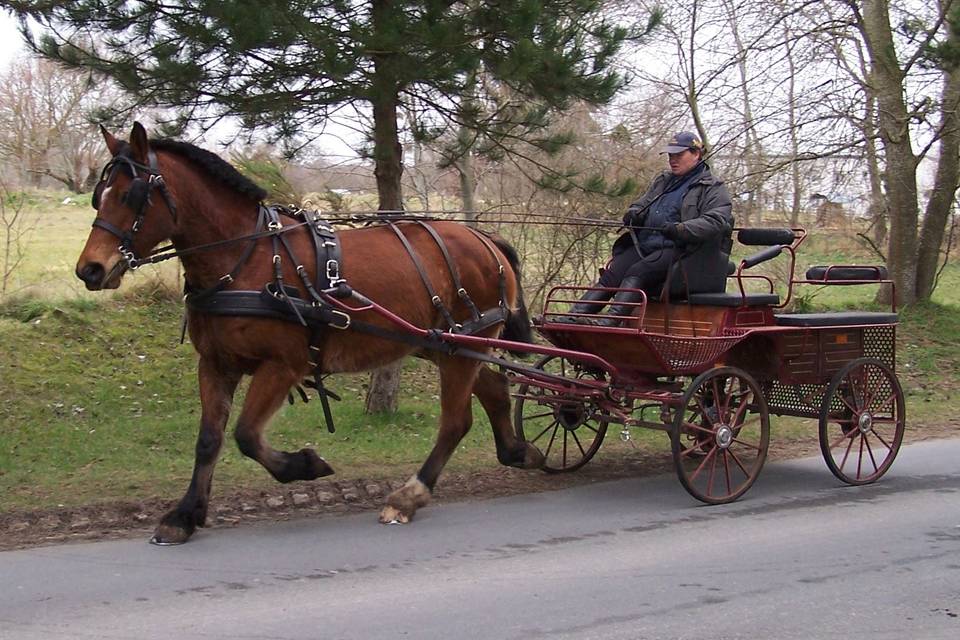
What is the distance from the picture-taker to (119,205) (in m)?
5.59

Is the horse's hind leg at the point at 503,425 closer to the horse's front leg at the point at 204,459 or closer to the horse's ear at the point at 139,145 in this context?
the horse's front leg at the point at 204,459

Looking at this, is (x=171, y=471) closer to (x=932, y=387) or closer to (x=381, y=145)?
(x=381, y=145)

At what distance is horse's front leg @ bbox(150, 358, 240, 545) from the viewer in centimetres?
568

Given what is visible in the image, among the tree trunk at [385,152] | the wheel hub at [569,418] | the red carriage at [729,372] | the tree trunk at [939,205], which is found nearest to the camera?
the red carriage at [729,372]

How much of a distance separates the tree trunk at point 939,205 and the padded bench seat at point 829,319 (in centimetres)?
828

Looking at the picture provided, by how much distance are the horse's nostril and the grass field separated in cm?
197

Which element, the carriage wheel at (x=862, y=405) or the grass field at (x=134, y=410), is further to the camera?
the grass field at (x=134, y=410)

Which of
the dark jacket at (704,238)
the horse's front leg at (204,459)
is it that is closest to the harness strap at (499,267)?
the dark jacket at (704,238)

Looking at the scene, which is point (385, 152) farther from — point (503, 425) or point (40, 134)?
point (40, 134)

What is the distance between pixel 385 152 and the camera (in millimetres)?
8453

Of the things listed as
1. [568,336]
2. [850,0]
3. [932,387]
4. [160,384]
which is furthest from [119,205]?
[850,0]

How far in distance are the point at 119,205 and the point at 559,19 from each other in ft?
12.2

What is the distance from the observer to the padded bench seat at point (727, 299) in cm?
704

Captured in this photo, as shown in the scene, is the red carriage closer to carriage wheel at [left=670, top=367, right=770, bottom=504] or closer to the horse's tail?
carriage wheel at [left=670, top=367, right=770, bottom=504]
